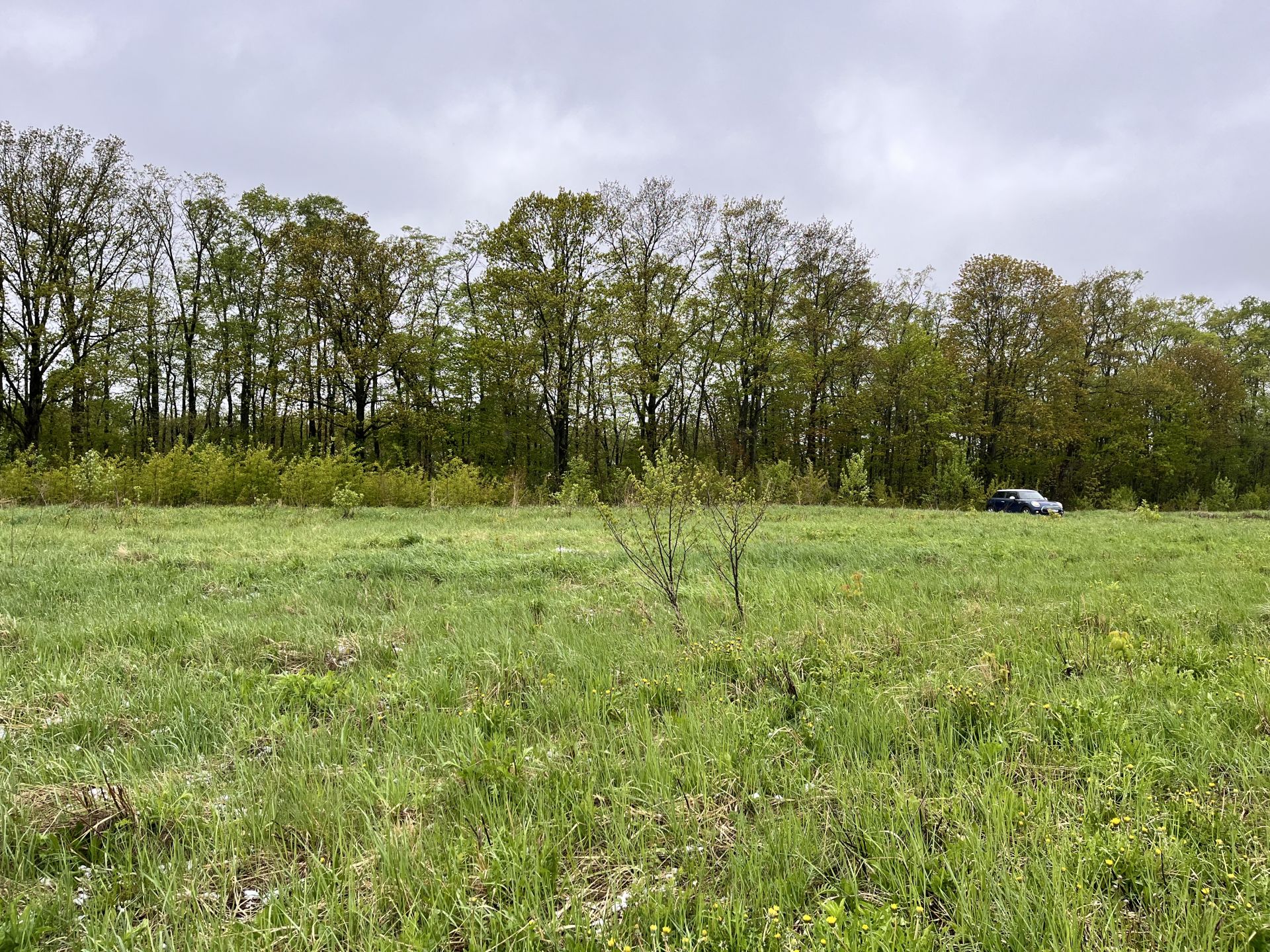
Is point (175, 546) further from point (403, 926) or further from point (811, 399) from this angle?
point (811, 399)

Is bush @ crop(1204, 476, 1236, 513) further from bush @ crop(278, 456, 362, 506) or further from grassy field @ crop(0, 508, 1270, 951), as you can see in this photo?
bush @ crop(278, 456, 362, 506)

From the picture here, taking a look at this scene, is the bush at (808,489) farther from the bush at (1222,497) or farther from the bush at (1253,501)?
the bush at (1253,501)

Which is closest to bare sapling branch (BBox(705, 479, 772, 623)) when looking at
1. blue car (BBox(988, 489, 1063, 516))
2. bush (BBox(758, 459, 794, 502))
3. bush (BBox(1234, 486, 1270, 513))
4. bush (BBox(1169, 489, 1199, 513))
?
bush (BBox(758, 459, 794, 502))

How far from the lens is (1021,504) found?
22750mm

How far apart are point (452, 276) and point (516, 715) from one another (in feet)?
111

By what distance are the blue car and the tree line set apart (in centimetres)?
281

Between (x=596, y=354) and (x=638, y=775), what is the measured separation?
91.5 feet

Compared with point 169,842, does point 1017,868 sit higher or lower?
higher

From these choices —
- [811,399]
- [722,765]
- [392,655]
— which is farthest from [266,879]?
[811,399]

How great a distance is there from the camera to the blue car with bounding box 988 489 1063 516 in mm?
21969

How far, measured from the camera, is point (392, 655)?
4.11 metres

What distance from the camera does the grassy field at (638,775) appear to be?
5.32ft

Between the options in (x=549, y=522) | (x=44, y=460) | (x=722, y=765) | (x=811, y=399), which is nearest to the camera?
(x=722, y=765)

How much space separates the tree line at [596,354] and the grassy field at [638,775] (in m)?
18.9
